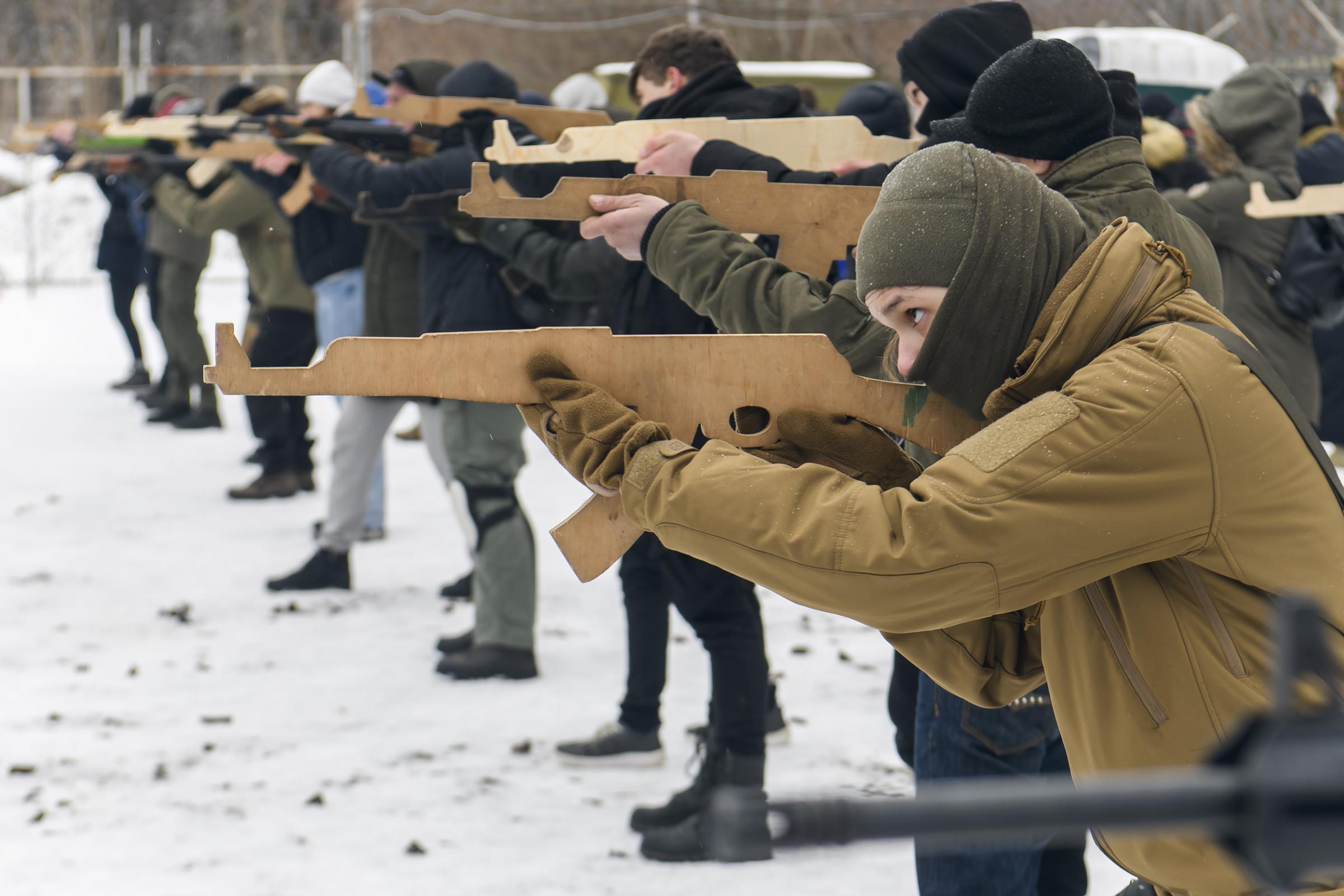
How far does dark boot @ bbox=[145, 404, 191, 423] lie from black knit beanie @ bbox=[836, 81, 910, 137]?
5552 mm

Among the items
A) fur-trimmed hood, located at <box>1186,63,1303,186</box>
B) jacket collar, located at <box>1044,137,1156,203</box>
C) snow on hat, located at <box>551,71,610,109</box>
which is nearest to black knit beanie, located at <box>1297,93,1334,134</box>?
fur-trimmed hood, located at <box>1186,63,1303,186</box>

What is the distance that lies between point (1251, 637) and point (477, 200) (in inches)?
54.2

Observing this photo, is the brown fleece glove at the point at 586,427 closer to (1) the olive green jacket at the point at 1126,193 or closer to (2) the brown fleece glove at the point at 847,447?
(2) the brown fleece glove at the point at 847,447

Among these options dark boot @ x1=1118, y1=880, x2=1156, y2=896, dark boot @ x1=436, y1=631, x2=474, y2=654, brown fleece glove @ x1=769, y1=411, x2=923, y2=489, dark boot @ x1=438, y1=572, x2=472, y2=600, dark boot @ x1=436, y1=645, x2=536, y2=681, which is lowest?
dark boot @ x1=438, y1=572, x2=472, y2=600

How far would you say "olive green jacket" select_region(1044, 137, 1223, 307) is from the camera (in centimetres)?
215

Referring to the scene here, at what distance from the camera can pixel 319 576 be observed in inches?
218

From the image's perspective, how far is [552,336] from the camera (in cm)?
171

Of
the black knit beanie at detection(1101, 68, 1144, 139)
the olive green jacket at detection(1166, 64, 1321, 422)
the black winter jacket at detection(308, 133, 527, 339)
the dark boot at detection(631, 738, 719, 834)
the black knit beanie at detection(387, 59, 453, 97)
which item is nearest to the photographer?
the black knit beanie at detection(1101, 68, 1144, 139)

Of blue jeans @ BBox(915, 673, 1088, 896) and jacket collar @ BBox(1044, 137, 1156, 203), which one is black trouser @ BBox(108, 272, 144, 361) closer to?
blue jeans @ BBox(915, 673, 1088, 896)

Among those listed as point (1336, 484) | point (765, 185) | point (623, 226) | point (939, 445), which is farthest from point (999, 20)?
point (1336, 484)

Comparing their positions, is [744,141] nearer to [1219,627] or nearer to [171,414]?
[1219,627]

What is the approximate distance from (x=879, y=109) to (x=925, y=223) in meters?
3.29

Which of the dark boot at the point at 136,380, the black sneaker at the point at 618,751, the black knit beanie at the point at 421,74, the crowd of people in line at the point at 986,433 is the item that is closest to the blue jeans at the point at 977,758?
the crowd of people in line at the point at 986,433

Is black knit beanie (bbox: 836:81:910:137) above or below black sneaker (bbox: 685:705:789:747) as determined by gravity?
above
